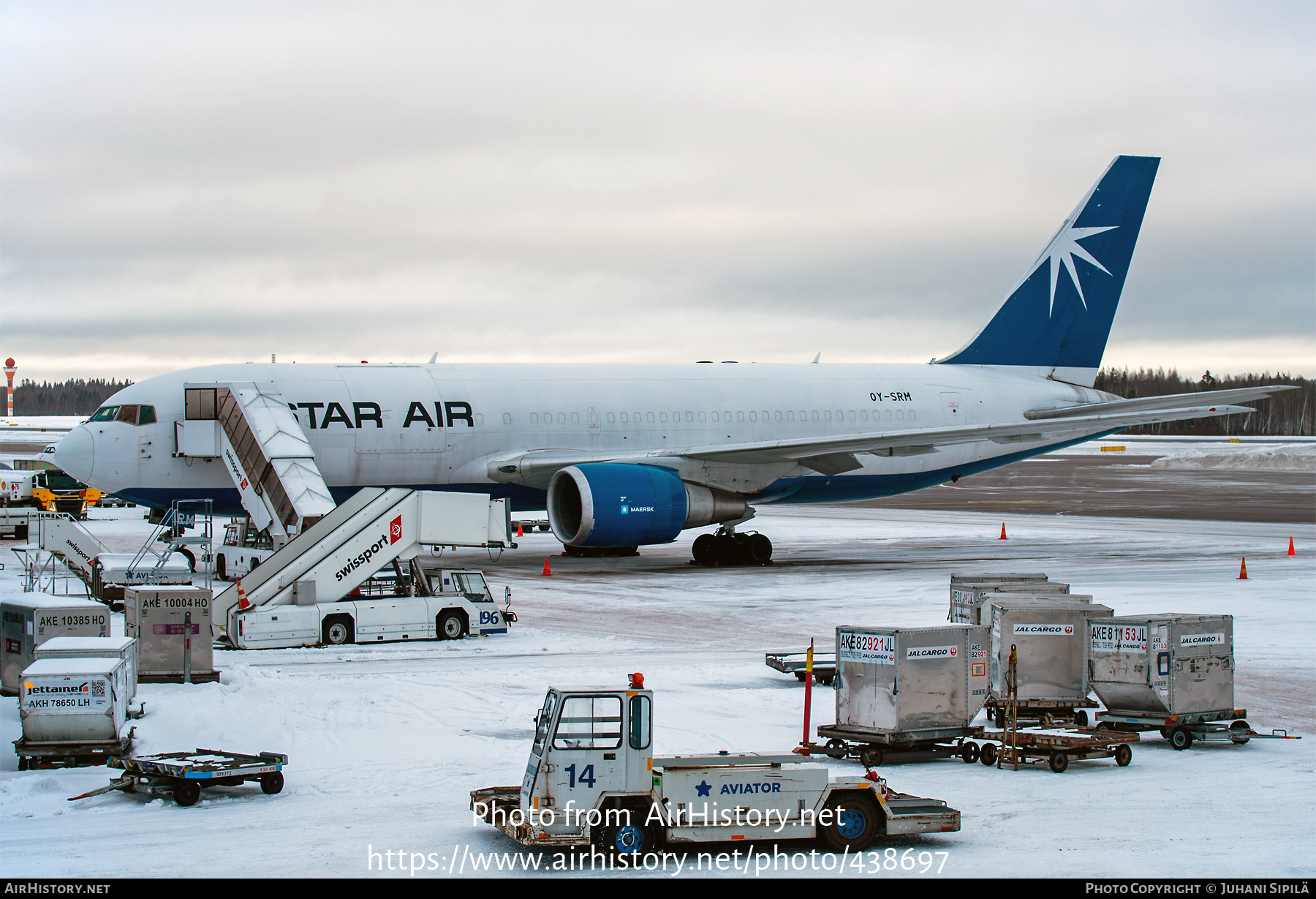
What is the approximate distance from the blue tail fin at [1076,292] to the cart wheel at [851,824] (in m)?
29.1

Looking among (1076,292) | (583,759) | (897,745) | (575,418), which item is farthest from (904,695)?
(1076,292)

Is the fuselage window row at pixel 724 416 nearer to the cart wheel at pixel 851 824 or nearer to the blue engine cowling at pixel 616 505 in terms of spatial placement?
the blue engine cowling at pixel 616 505

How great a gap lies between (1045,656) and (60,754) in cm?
1060

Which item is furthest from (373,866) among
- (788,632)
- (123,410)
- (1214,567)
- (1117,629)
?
(1214,567)

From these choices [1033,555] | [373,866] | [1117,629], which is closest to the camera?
[373,866]

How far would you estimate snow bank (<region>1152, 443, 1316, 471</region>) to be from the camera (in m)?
81.5

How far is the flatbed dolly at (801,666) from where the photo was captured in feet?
58.0

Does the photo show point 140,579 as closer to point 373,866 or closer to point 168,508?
point 168,508

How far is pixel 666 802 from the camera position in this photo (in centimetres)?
1059

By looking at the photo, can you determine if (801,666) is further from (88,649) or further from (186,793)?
(88,649)

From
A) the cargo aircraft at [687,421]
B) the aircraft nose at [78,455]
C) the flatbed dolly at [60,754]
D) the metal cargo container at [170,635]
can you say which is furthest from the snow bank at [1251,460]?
the flatbed dolly at [60,754]

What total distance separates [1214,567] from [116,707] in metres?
24.6

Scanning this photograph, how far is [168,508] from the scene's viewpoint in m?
29.1

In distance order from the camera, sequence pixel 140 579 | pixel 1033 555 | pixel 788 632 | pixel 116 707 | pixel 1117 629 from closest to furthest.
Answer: pixel 116 707, pixel 1117 629, pixel 788 632, pixel 140 579, pixel 1033 555
